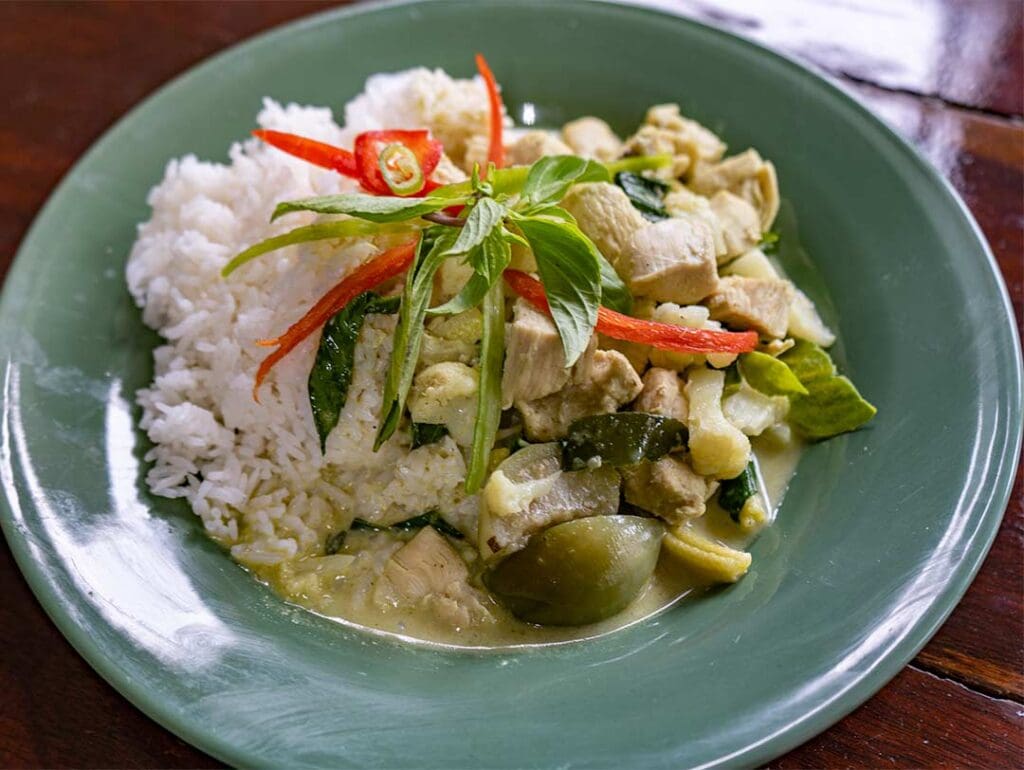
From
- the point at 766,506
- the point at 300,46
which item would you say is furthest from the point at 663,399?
the point at 300,46

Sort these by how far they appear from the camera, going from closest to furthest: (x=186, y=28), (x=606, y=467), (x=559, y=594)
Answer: (x=559, y=594) → (x=606, y=467) → (x=186, y=28)

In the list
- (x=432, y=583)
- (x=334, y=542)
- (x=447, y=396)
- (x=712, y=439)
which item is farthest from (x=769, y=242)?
(x=334, y=542)

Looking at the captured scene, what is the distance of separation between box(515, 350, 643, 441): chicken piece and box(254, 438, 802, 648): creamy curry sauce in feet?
1.37

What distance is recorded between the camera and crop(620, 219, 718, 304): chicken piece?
2691 mm

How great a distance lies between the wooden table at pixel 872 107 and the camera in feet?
7.32

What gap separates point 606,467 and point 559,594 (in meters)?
0.37

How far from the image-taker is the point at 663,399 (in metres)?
2.62

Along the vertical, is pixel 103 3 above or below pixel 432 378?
above

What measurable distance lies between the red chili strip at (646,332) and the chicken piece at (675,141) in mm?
836

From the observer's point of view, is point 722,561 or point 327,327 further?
point 327,327

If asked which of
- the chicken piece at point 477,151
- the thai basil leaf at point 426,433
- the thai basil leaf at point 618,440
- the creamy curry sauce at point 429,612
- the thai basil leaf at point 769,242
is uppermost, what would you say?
the chicken piece at point 477,151

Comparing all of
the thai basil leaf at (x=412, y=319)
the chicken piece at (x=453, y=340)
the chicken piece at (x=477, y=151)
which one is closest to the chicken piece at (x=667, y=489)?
the chicken piece at (x=453, y=340)

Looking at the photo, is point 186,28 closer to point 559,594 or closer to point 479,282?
point 479,282

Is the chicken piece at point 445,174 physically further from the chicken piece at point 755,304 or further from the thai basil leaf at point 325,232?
the chicken piece at point 755,304
